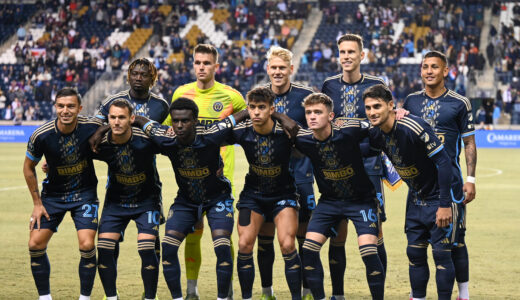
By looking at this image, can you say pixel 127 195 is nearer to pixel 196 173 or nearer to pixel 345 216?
pixel 196 173

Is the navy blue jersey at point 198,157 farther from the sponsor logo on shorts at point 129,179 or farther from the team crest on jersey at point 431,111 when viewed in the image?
the team crest on jersey at point 431,111

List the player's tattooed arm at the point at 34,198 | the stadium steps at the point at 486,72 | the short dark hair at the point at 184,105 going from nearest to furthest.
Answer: the short dark hair at the point at 184,105
the player's tattooed arm at the point at 34,198
the stadium steps at the point at 486,72

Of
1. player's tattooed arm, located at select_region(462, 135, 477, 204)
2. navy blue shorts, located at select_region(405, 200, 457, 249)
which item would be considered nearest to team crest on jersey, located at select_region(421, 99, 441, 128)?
player's tattooed arm, located at select_region(462, 135, 477, 204)

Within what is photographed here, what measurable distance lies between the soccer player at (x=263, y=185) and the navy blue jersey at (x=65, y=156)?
4.64 ft

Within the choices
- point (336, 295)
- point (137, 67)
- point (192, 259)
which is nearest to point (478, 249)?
Result: point (336, 295)

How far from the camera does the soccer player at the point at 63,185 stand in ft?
22.8

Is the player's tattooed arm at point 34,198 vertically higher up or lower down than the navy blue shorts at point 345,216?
higher up

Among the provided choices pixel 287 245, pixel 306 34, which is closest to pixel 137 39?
pixel 306 34

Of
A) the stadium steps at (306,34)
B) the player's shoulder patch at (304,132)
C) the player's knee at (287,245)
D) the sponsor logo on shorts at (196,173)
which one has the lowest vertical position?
the player's knee at (287,245)

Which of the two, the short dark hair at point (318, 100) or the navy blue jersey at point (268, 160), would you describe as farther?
the navy blue jersey at point (268, 160)

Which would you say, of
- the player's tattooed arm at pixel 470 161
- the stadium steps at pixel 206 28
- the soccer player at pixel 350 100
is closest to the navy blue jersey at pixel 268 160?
→ the soccer player at pixel 350 100

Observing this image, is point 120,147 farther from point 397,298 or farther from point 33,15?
point 33,15

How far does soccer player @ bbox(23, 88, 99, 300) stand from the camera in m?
6.96

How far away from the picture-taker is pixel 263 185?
7.05 m
